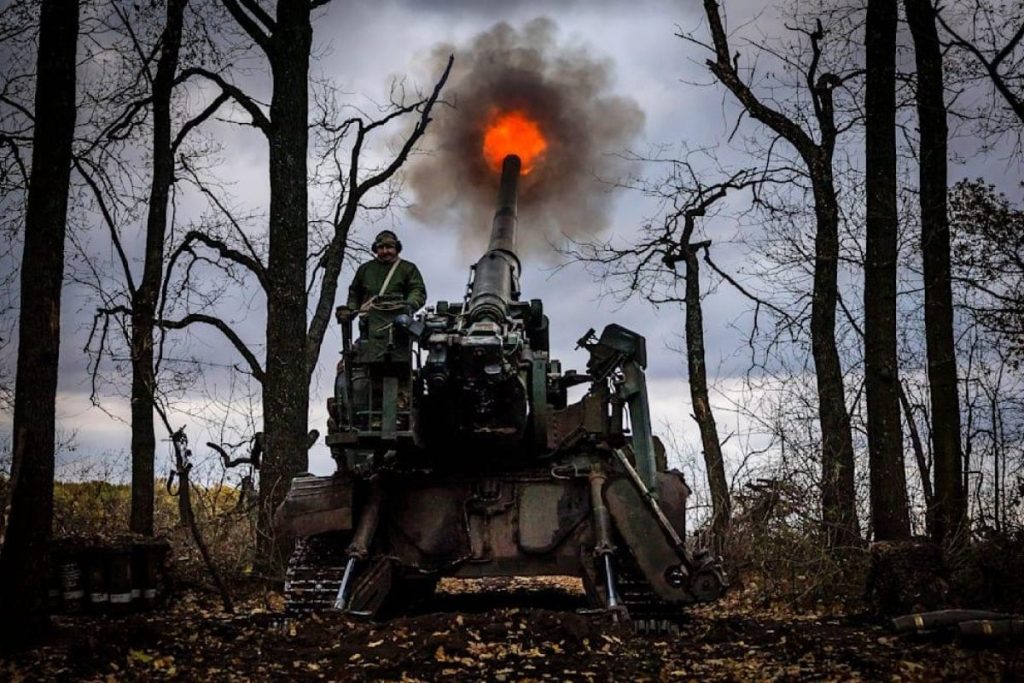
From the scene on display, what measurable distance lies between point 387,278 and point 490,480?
2129mm

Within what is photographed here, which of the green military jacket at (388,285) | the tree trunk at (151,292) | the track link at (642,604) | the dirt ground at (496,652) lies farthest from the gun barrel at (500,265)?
the tree trunk at (151,292)

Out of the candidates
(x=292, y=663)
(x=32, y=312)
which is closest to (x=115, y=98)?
(x=32, y=312)

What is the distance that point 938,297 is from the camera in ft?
40.1

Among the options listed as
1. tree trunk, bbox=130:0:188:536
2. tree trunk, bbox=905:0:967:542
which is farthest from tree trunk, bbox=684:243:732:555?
tree trunk, bbox=130:0:188:536

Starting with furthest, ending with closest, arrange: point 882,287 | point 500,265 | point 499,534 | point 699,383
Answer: point 699,383 < point 882,287 < point 500,265 < point 499,534

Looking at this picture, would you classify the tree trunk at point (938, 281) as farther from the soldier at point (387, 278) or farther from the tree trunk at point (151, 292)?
the tree trunk at point (151, 292)

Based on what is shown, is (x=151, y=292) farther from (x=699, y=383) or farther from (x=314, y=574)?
(x=699, y=383)

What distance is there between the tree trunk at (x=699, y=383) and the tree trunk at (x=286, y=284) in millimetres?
5482

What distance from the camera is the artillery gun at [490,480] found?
9.20m

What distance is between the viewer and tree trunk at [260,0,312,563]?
1280cm

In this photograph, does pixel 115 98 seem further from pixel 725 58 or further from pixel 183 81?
pixel 725 58

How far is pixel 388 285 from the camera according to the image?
420 inches

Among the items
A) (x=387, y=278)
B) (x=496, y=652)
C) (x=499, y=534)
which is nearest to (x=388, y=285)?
(x=387, y=278)

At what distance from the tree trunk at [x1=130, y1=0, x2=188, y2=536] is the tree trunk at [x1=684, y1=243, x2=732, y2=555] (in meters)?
7.32
